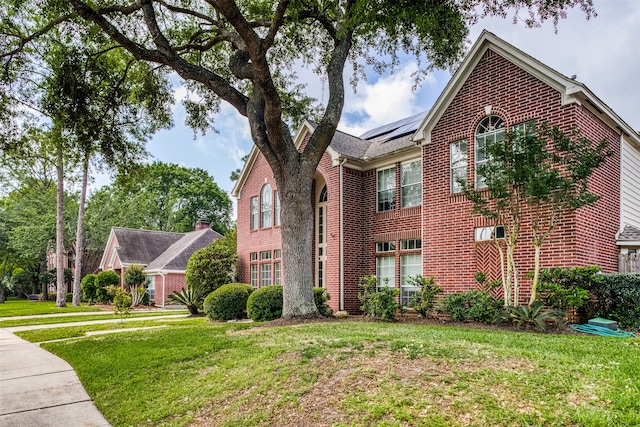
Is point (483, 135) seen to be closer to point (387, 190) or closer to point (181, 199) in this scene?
point (387, 190)

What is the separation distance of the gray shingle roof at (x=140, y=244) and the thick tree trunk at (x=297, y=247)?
2361cm

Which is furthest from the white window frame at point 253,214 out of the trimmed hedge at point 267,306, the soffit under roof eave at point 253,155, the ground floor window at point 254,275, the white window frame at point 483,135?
the white window frame at point 483,135

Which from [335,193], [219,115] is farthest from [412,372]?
[219,115]

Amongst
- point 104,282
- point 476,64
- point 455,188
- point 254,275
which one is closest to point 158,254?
point 104,282

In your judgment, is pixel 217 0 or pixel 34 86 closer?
pixel 217 0

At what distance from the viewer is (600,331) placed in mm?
8641

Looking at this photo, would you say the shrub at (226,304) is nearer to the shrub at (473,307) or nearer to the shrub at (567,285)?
the shrub at (473,307)

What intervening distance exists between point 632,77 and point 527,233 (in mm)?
8629

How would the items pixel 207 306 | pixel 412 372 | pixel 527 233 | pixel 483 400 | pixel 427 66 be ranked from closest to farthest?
1. pixel 483 400
2. pixel 412 372
3. pixel 527 233
4. pixel 427 66
5. pixel 207 306

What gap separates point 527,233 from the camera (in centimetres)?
1077

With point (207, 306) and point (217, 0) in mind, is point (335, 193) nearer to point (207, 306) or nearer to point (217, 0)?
point (207, 306)

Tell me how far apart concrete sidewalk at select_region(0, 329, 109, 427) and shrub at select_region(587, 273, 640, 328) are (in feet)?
32.2

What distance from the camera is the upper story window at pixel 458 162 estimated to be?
12555 millimetres

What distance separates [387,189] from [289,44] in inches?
244
